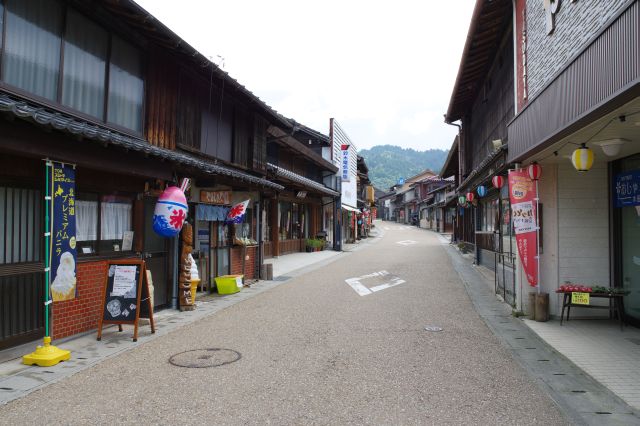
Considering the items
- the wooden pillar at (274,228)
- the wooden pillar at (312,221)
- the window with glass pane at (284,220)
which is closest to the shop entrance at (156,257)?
the wooden pillar at (274,228)

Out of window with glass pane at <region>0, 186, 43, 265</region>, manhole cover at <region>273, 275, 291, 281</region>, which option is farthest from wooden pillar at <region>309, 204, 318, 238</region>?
window with glass pane at <region>0, 186, 43, 265</region>

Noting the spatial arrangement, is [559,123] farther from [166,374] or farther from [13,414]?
[13,414]

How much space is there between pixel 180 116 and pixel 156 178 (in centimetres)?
271

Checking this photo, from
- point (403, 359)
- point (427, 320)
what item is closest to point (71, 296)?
point (403, 359)

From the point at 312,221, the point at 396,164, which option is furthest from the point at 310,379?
the point at 396,164

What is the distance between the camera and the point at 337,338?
724cm

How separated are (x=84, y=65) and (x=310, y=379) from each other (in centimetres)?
659

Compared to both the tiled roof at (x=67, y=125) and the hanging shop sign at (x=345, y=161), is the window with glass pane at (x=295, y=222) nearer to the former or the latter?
the hanging shop sign at (x=345, y=161)

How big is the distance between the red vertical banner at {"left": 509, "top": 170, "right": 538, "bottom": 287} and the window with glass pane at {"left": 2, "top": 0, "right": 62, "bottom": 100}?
8.44m

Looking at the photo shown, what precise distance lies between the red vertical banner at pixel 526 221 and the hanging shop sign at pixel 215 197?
289 inches

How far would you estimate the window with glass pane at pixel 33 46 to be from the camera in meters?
6.20

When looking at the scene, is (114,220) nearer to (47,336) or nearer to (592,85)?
(47,336)

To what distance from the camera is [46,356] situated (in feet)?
19.0

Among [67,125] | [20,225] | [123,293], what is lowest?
[123,293]
